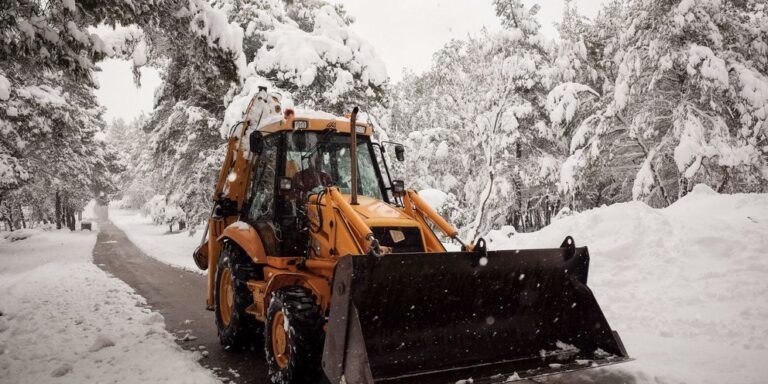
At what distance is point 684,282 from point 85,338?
8184 mm

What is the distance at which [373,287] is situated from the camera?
3846 millimetres

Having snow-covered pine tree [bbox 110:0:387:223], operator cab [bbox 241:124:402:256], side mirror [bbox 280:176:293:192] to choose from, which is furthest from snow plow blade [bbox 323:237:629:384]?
snow-covered pine tree [bbox 110:0:387:223]

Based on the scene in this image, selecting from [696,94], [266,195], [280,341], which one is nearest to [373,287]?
[280,341]

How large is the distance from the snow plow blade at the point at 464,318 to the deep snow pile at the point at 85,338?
1940 mm

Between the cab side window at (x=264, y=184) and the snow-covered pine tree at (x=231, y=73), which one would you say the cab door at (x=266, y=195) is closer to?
the cab side window at (x=264, y=184)

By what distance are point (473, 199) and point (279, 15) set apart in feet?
38.1

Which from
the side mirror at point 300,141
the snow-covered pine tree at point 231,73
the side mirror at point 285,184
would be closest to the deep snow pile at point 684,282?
the side mirror at point 285,184

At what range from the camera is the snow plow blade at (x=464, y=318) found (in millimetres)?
3754

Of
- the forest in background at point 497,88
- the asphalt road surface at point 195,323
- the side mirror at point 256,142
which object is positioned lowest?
the asphalt road surface at point 195,323

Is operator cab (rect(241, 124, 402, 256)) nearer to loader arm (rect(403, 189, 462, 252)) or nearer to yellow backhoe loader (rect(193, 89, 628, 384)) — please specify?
yellow backhoe loader (rect(193, 89, 628, 384))

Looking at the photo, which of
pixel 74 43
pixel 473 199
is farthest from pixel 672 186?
pixel 74 43

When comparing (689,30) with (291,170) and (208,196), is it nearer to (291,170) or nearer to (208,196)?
(291,170)

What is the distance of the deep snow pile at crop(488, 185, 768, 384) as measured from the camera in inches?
192

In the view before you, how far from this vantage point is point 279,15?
15.6m
